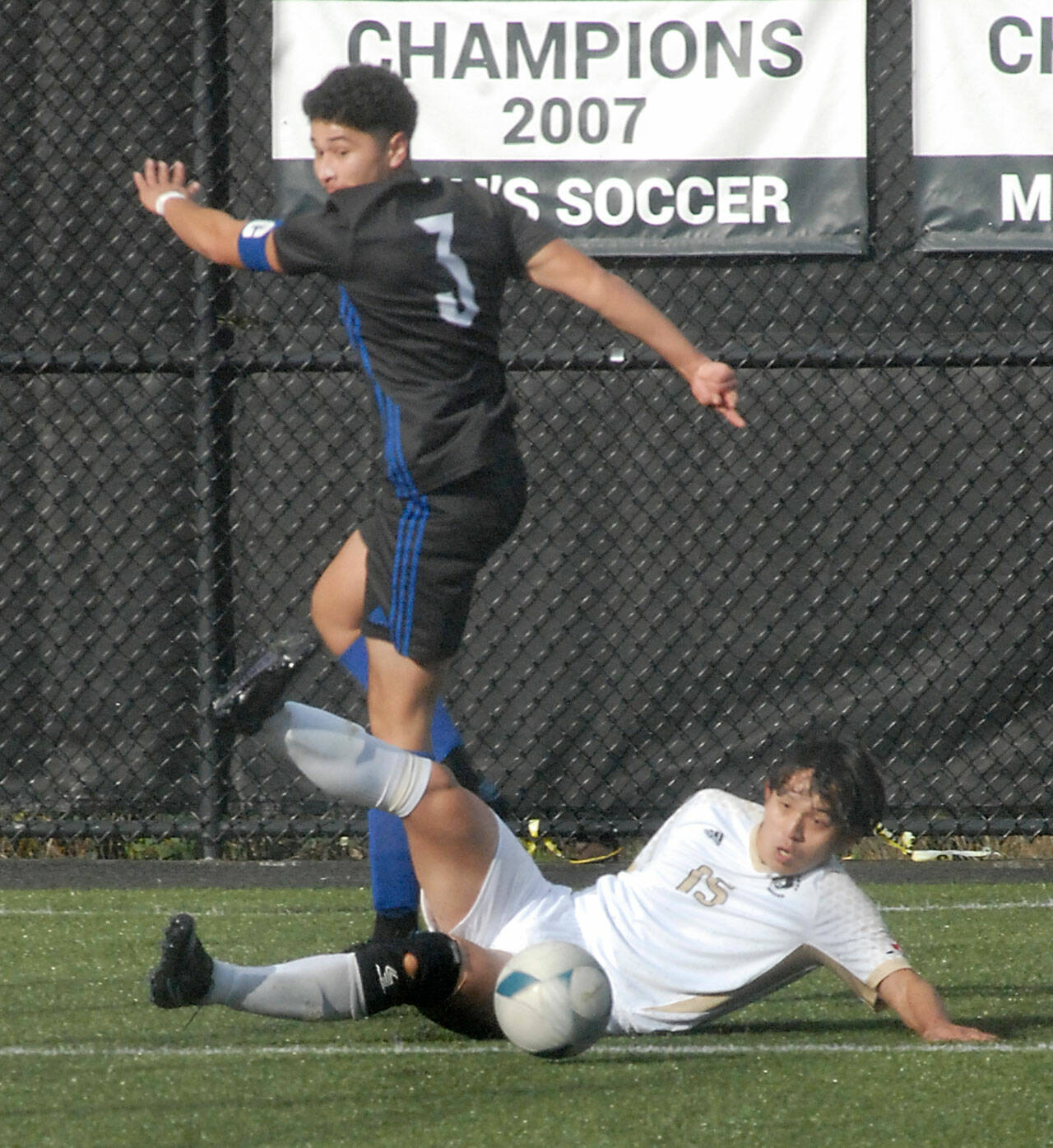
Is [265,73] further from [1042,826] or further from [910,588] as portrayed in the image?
[1042,826]

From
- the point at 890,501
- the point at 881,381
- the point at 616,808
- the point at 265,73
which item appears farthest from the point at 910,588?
the point at 265,73

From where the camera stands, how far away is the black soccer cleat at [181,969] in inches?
121

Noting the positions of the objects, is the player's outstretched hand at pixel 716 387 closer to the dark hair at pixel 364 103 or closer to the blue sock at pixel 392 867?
the dark hair at pixel 364 103

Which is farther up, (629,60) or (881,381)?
(629,60)

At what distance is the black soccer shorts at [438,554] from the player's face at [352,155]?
0.63 meters

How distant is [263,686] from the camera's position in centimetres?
305

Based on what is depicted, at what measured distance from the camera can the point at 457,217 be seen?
3.62 metres

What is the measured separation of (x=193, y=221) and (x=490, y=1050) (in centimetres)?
171

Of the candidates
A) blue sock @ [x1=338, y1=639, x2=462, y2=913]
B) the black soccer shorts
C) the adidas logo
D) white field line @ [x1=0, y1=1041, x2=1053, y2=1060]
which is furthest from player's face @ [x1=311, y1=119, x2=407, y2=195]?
white field line @ [x1=0, y1=1041, x2=1053, y2=1060]

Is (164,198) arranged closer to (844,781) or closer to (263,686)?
(263,686)

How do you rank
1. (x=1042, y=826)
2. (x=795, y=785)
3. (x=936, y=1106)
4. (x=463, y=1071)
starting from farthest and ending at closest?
(x=1042, y=826) < (x=795, y=785) < (x=463, y=1071) < (x=936, y=1106)

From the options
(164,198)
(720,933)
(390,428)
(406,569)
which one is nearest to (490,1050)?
(720,933)

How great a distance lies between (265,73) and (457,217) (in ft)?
8.85

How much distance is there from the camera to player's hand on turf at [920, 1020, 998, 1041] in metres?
3.27
